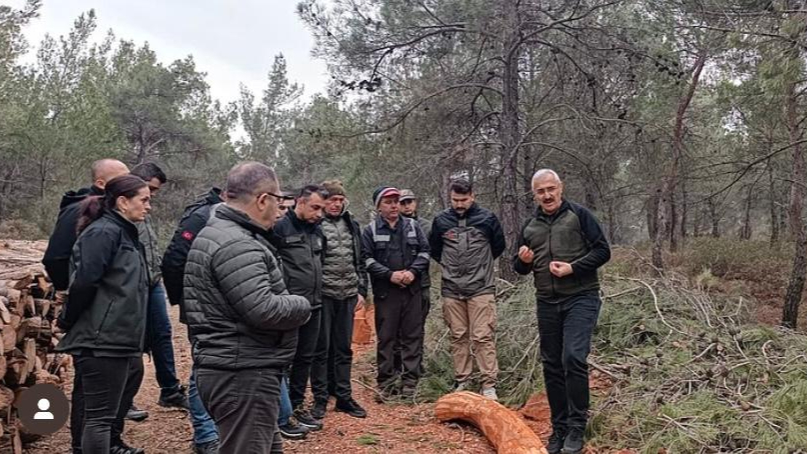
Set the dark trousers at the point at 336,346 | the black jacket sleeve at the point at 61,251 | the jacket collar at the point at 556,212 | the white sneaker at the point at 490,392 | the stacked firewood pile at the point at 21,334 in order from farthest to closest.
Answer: the white sneaker at the point at 490,392, the dark trousers at the point at 336,346, the jacket collar at the point at 556,212, the stacked firewood pile at the point at 21,334, the black jacket sleeve at the point at 61,251

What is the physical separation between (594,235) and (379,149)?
15.6 feet

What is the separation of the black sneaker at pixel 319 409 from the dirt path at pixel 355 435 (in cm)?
8

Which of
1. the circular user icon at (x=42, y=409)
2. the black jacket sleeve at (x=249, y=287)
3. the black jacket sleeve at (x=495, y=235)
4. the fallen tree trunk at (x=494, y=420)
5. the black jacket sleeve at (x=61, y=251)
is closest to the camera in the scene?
the black jacket sleeve at (x=249, y=287)

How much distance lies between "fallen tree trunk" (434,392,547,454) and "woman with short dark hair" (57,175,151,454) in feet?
7.31

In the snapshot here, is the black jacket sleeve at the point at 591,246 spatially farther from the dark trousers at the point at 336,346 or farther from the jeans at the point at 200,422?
the jeans at the point at 200,422

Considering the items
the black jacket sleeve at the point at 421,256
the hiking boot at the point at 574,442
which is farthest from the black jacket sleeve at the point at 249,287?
the black jacket sleeve at the point at 421,256

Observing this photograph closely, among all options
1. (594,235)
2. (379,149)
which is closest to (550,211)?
(594,235)

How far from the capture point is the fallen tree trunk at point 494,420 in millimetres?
3705

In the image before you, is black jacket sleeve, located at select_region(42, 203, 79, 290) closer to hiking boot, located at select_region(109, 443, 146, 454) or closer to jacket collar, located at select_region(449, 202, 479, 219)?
hiking boot, located at select_region(109, 443, 146, 454)

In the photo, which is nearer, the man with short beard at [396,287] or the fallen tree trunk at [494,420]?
the fallen tree trunk at [494,420]

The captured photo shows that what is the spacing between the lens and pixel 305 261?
Answer: 4098 millimetres

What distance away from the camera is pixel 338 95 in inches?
317

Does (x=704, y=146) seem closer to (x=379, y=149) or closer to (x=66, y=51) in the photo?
(x=379, y=149)

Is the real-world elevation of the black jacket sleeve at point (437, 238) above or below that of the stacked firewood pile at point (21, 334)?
above
